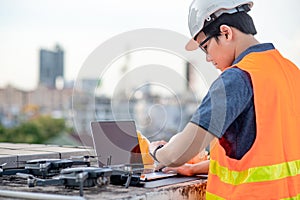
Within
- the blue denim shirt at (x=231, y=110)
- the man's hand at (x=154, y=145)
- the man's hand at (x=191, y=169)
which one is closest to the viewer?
the blue denim shirt at (x=231, y=110)

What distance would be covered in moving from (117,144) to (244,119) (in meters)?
0.78

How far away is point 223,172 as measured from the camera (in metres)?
2.26

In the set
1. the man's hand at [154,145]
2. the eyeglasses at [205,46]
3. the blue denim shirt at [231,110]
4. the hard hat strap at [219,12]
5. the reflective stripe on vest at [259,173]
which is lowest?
the reflective stripe on vest at [259,173]

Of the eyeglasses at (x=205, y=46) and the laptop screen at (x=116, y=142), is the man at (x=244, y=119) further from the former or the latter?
the laptop screen at (x=116, y=142)

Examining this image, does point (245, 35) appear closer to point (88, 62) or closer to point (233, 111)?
point (233, 111)

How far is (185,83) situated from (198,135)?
1.92ft

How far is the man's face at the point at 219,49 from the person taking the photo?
2344 millimetres

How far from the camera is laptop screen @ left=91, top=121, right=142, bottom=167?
2.64 m

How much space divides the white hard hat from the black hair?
0.06 ft

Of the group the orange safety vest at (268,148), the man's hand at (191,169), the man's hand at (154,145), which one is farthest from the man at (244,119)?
the man's hand at (191,169)

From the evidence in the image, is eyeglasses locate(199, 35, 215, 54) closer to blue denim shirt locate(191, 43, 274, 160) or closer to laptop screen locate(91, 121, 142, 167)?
blue denim shirt locate(191, 43, 274, 160)

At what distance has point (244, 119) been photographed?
7.06 ft

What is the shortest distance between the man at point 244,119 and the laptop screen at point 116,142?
374 mm

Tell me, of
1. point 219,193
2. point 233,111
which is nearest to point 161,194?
point 219,193
